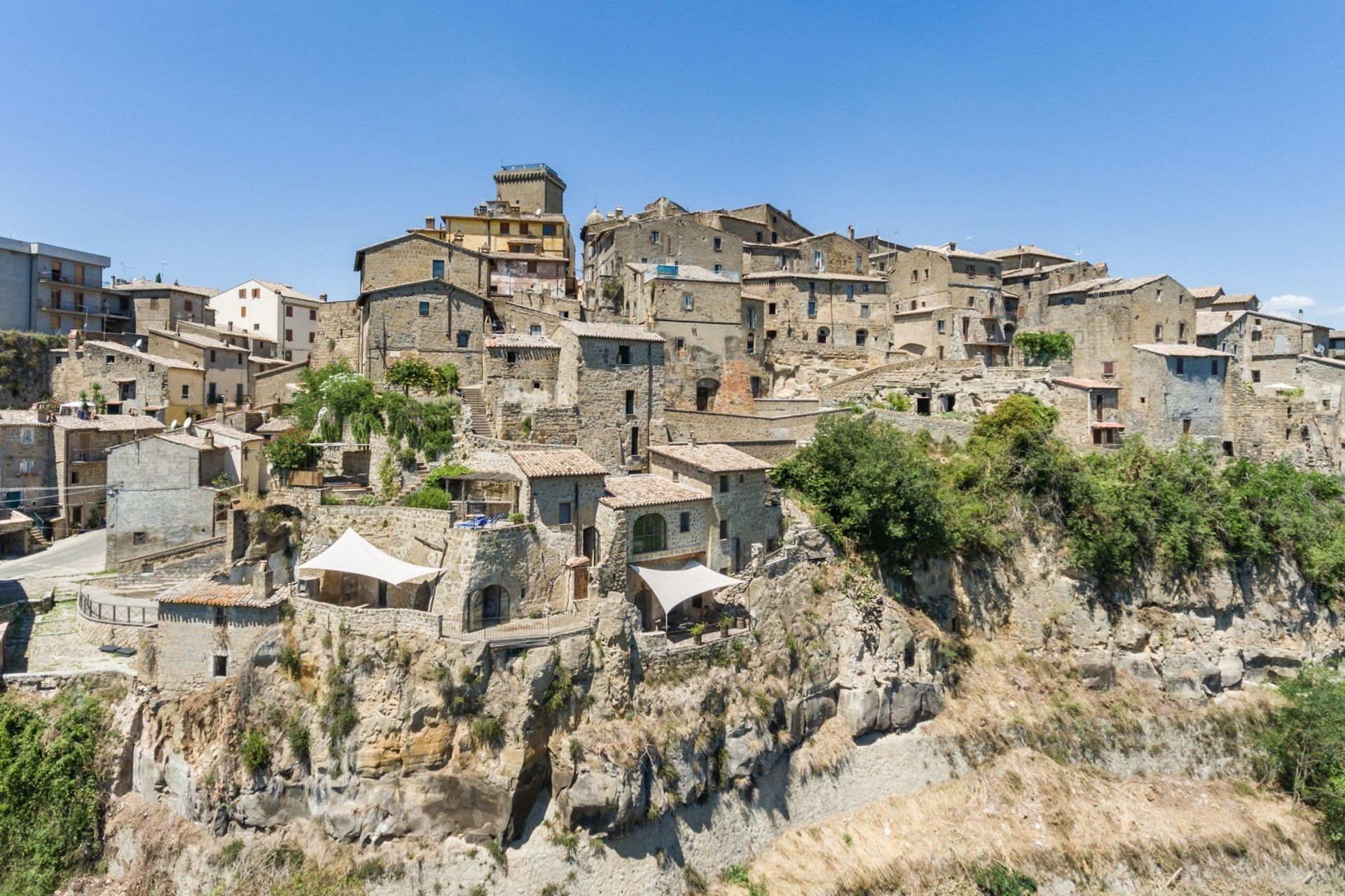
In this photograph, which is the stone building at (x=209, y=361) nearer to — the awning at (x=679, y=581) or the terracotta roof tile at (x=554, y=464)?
the terracotta roof tile at (x=554, y=464)

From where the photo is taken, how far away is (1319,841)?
2786 centimetres

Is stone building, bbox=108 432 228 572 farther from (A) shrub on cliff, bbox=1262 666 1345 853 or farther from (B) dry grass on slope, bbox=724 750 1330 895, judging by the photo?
(A) shrub on cliff, bbox=1262 666 1345 853

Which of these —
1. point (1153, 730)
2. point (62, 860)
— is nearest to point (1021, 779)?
point (1153, 730)

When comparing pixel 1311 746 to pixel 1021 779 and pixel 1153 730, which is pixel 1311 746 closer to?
pixel 1153 730

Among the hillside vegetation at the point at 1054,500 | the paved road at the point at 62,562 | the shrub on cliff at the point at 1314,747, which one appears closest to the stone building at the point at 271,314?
the paved road at the point at 62,562

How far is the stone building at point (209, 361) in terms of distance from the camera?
43.5 meters

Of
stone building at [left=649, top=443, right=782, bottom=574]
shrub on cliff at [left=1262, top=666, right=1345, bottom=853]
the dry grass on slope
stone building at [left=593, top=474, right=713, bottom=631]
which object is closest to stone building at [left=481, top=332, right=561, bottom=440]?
stone building at [left=649, top=443, right=782, bottom=574]

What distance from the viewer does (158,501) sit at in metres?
29.8

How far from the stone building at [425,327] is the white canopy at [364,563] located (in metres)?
14.0

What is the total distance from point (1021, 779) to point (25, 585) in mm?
37828

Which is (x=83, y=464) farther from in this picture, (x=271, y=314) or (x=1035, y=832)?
(x=1035, y=832)

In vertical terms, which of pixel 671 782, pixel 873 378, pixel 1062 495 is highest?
pixel 873 378

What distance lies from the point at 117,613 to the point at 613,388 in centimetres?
1963

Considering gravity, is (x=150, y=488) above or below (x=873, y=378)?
below
